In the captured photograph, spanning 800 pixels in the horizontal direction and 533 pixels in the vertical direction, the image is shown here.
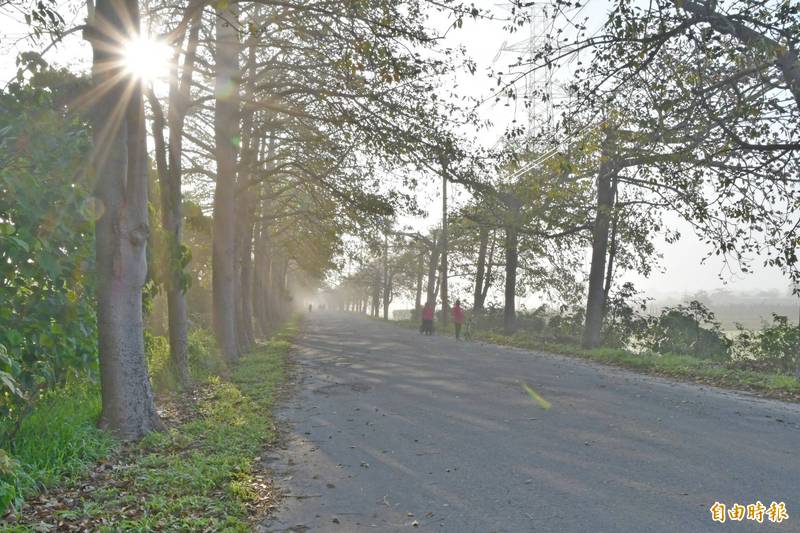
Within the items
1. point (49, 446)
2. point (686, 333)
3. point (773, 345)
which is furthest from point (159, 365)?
point (686, 333)

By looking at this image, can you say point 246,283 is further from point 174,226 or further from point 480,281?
point 480,281

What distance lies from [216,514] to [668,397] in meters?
8.58

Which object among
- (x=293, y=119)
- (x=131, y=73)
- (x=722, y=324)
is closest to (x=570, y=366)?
(x=722, y=324)

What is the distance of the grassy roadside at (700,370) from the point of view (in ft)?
41.4

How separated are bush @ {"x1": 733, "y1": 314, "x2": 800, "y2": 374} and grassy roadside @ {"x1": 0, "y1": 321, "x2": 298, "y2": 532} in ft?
48.5

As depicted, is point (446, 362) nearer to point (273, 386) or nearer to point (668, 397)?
point (273, 386)

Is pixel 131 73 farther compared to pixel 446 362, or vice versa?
pixel 446 362

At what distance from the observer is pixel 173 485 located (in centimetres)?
588

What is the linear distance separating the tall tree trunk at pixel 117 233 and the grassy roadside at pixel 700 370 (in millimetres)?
11148

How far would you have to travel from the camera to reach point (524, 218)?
23938mm

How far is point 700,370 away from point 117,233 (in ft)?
44.1

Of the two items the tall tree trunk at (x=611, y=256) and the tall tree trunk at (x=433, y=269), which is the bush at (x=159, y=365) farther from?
the tall tree trunk at (x=433, y=269)

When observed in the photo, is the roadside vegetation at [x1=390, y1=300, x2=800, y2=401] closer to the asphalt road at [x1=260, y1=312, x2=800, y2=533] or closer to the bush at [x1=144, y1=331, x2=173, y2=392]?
the asphalt road at [x1=260, y1=312, x2=800, y2=533]

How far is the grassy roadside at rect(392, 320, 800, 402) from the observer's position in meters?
12.6
